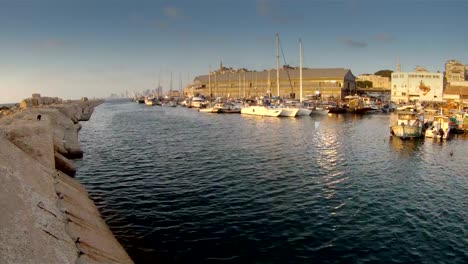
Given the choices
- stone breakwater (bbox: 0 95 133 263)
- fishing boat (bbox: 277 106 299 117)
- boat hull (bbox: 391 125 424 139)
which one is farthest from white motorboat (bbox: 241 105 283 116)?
stone breakwater (bbox: 0 95 133 263)

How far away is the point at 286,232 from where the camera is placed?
1741 cm

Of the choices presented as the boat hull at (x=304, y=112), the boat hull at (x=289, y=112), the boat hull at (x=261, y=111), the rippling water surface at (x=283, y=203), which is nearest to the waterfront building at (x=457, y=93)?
the boat hull at (x=304, y=112)

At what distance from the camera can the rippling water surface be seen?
15602mm

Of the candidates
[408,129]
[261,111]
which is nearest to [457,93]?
[261,111]

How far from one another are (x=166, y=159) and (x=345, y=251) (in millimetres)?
24044

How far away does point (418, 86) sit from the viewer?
145m

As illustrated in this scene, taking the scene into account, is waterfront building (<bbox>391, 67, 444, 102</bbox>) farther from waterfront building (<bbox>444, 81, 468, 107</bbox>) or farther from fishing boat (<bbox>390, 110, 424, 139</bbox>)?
fishing boat (<bbox>390, 110, 424, 139</bbox>)

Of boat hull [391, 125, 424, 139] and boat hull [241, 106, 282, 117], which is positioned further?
boat hull [241, 106, 282, 117]

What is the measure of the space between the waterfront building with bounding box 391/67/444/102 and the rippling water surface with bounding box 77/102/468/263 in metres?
116

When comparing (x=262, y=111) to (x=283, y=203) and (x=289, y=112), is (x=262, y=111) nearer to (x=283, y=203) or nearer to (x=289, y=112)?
(x=289, y=112)

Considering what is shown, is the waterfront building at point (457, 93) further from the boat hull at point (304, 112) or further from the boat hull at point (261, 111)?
the boat hull at point (261, 111)

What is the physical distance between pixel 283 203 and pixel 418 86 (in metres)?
146

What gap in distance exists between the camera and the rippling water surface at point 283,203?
51.2 ft

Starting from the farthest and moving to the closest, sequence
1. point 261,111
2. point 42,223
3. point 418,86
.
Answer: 1. point 418,86
2. point 261,111
3. point 42,223
